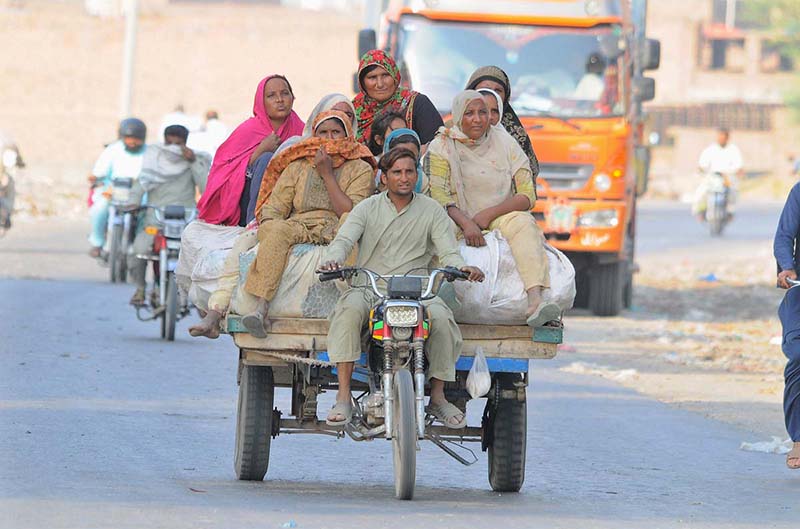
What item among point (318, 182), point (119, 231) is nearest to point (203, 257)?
point (318, 182)

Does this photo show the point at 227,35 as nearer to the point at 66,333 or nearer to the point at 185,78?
the point at 185,78

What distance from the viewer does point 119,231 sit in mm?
18812

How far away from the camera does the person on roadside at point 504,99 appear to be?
8.95 meters

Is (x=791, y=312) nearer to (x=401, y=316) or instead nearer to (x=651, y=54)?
(x=401, y=316)

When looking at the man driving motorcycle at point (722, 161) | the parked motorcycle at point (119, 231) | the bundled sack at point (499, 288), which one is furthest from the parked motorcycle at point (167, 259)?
the man driving motorcycle at point (722, 161)

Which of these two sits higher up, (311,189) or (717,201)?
(717,201)

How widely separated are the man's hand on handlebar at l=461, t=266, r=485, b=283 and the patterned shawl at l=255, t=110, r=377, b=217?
979 millimetres

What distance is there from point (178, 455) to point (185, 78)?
210ft

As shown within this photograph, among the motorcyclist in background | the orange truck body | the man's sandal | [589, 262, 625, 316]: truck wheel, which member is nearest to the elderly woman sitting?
the man's sandal

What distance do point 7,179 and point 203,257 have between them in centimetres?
1585

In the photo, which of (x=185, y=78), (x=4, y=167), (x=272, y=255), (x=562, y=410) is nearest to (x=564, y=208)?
(x=562, y=410)

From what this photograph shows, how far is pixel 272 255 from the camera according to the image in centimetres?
745

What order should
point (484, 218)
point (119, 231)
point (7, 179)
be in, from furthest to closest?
point (7, 179) → point (119, 231) → point (484, 218)

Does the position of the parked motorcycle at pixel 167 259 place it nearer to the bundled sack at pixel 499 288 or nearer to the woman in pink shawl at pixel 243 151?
the woman in pink shawl at pixel 243 151
